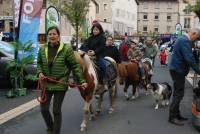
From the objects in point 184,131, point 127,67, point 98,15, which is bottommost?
point 184,131

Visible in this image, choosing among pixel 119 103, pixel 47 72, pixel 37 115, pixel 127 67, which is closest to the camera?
pixel 47 72

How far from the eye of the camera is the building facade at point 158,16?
12012 centimetres

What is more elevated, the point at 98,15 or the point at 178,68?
the point at 98,15

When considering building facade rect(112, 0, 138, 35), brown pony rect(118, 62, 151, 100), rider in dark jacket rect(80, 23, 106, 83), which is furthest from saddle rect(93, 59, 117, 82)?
building facade rect(112, 0, 138, 35)

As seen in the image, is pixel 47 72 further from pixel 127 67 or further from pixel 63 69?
pixel 127 67

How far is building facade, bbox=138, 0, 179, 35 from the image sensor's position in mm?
120125

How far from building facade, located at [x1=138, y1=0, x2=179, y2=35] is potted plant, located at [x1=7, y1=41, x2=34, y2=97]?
105 metres

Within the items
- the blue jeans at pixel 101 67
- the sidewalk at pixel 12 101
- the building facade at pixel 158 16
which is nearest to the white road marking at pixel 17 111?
the sidewalk at pixel 12 101

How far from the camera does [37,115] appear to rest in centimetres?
1117

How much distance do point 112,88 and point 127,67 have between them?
252 centimetres

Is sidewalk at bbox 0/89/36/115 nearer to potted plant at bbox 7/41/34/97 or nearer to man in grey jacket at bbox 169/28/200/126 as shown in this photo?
potted plant at bbox 7/41/34/97

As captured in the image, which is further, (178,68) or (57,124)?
(178,68)

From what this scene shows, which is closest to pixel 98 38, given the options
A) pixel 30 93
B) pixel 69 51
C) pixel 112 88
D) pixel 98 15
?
pixel 112 88

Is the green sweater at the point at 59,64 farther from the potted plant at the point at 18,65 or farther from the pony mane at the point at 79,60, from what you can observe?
the potted plant at the point at 18,65
